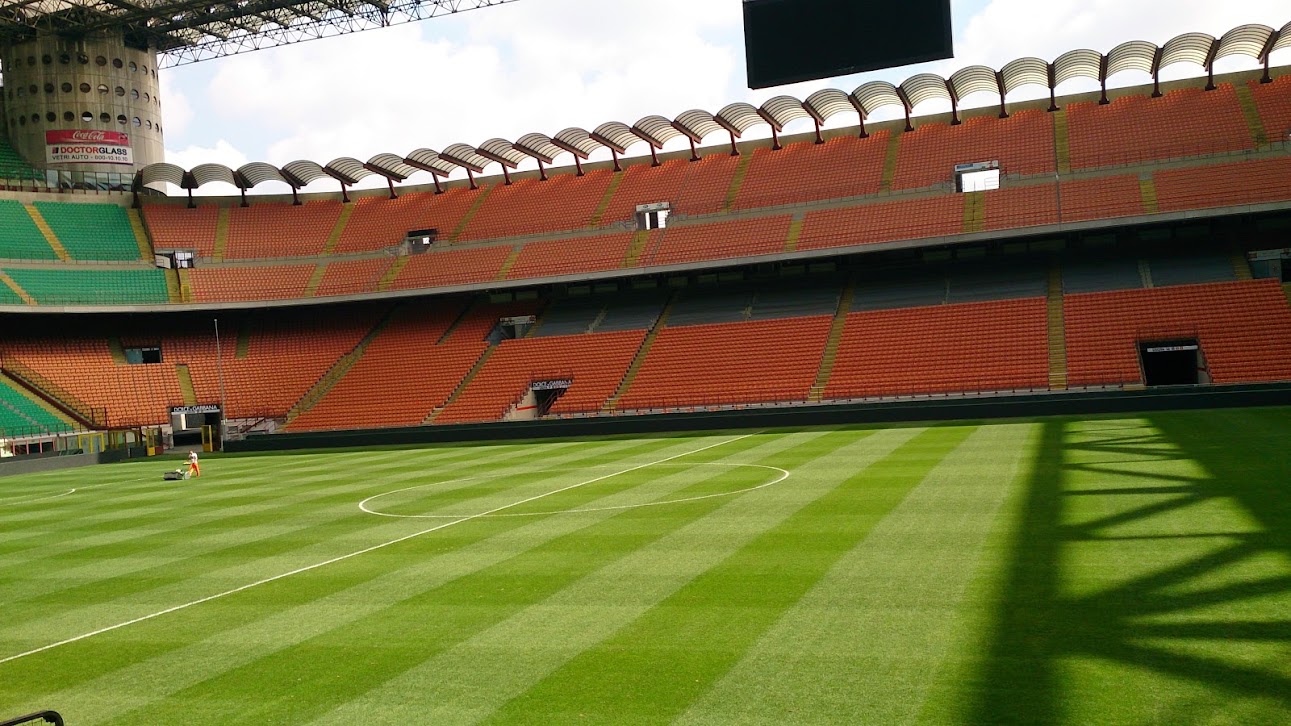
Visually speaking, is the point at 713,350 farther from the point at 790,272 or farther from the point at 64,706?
the point at 64,706

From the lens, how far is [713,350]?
153 ft

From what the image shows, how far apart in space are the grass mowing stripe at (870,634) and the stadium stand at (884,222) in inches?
1295

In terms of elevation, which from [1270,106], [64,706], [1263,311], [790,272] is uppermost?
[1270,106]

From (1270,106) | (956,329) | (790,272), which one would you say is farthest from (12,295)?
(1270,106)

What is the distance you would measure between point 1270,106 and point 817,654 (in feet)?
163

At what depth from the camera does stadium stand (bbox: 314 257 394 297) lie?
186ft

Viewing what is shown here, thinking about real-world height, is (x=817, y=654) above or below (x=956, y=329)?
below

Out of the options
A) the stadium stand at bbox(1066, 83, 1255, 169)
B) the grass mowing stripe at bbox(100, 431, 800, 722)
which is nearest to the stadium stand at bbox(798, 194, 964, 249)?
the stadium stand at bbox(1066, 83, 1255, 169)

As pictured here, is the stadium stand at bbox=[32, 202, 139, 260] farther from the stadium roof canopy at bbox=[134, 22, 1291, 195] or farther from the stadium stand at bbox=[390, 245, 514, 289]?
the stadium stand at bbox=[390, 245, 514, 289]

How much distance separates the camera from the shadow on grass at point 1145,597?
7.90m

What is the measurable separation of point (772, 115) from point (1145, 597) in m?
47.4

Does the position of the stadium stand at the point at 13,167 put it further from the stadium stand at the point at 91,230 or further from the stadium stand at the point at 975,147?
the stadium stand at the point at 975,147

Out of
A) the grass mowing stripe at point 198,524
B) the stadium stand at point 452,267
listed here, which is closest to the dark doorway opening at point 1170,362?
the grass mowing stripe at point 198,524

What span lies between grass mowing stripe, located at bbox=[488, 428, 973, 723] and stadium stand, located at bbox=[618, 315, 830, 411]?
25894mm
